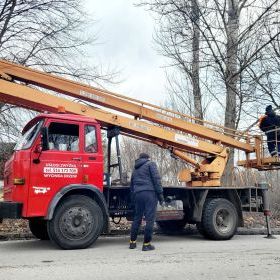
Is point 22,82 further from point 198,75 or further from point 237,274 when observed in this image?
point 198,75

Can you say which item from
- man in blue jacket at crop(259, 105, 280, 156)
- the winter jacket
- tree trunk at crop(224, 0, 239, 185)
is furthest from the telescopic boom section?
tree trunk at crop(224, 0, 239, 185)

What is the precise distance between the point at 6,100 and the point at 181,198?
4.56 metres

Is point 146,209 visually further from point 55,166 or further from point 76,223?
point 55,166

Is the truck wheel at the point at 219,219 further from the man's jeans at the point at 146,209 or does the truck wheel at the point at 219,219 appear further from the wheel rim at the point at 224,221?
the man's jeans at the point at 146,209

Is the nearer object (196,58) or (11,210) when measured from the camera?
(11,210)

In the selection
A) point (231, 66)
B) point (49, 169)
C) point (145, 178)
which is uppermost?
point (231, 66)

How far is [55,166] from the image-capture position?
29.4 feet

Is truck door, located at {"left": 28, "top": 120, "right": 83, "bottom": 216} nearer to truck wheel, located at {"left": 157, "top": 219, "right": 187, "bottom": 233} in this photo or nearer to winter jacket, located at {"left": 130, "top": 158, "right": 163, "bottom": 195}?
winter jacket, located at {"left": 130, "top": 158, "right": 163, "bottom": 195}

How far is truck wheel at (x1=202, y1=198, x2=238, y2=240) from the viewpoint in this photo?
34.8ft

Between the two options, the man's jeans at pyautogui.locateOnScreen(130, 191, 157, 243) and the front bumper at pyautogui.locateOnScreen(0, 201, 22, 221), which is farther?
the man's jeans at pyautogui.locateOnScreen(130, 191, 157, 243)

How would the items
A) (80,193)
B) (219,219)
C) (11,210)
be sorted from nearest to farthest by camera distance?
(11,210) → (80,193) → (219,219)

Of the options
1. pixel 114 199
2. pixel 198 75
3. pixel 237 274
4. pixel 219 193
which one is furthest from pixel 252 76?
pixel 237 274

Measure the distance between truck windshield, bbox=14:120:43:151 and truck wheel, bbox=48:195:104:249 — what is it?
1318 millimetres

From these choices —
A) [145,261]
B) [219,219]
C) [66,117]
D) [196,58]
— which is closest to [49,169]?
[66,117]
